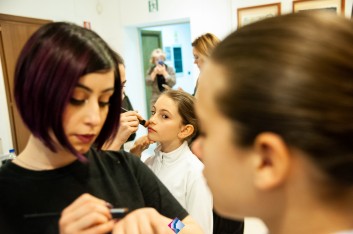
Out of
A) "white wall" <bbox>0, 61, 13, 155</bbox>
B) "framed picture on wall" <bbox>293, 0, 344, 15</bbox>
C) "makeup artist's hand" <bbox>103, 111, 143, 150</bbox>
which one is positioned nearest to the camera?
"makeup artist's hand" <bbox>103, 111, 143, 150</bbox>

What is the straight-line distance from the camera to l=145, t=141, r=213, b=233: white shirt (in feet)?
4.53

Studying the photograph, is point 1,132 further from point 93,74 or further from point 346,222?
point 346,222

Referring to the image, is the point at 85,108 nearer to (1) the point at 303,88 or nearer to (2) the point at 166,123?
(1) the point at 303,88

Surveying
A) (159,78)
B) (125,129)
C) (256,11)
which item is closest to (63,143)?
(125,129)

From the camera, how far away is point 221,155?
1.65 feet

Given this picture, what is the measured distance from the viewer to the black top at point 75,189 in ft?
2.32

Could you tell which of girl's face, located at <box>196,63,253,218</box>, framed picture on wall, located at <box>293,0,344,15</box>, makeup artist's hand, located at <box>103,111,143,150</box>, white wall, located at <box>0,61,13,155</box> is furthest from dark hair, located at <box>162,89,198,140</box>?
framed picture on wall, located at <box>293,0,344,15</box>

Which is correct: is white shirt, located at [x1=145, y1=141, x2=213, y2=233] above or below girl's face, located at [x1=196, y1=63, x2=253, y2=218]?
below

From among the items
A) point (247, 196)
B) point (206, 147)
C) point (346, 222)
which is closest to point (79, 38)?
point (206, 147)

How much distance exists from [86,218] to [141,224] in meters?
0.12

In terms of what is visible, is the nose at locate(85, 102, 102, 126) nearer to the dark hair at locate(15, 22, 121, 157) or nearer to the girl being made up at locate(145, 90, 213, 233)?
the dark hair at locate(15, 22, 121, 157)

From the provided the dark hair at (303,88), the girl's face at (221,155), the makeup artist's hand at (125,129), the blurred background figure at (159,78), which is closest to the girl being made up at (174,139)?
the makeup artist's hand at (125,129)

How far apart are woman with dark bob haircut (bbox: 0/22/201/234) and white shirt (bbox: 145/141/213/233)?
0.63 meters

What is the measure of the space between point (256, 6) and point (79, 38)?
3468mm
